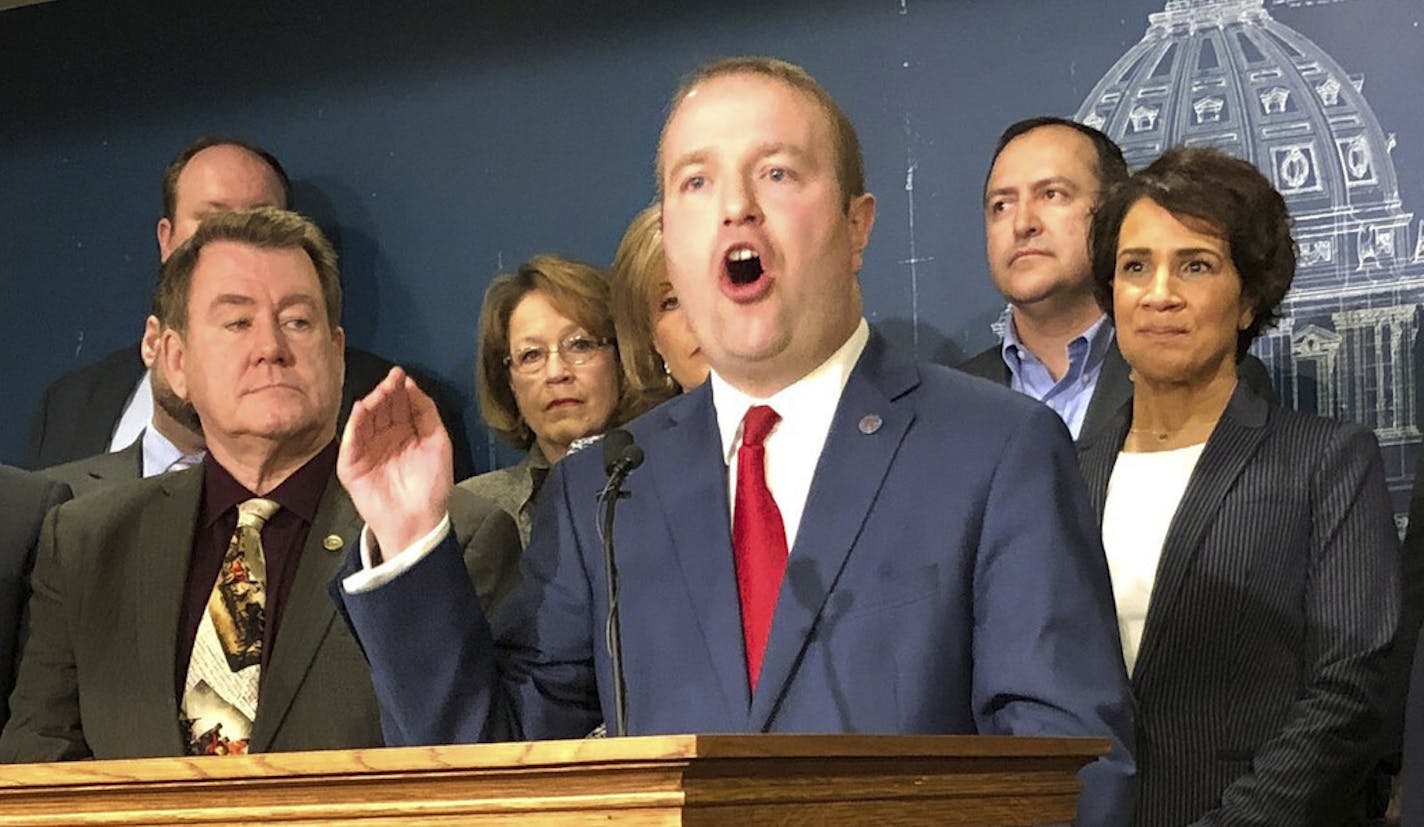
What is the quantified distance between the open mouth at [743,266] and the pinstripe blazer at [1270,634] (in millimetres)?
1161

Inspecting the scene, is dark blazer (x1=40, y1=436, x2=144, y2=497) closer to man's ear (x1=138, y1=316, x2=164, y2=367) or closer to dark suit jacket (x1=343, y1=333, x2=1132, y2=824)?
man's ear (x1=138, y1=316, x2=164, y2=367)

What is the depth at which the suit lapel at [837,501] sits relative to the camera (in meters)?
2.28

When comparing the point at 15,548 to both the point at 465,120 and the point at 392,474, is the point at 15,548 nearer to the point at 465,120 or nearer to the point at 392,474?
the point at 392,474

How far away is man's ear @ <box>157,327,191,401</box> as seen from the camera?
3.53 m

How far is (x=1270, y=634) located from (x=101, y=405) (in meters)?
2.97

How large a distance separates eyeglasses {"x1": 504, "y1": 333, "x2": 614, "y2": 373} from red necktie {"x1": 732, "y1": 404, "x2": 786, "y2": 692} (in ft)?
6.20

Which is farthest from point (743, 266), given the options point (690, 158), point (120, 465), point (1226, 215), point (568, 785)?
point (120, 465)

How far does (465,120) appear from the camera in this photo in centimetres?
548

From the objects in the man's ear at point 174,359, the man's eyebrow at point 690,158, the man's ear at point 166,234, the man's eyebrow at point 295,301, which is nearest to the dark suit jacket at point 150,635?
the man's ear at point 174,359

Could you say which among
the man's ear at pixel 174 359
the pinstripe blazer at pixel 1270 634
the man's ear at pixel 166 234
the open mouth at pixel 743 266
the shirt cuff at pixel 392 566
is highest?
the man's ear at pixel 166 234

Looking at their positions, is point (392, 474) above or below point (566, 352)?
below

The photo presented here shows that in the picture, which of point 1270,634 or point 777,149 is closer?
point 777,149

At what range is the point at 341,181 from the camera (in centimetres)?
559

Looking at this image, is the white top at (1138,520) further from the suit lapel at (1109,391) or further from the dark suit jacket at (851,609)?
the dark suit jacket at (851,609)
